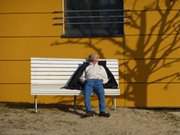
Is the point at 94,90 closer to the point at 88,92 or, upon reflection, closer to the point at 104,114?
the point at 88,92

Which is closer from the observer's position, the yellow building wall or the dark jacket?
the dark jacket

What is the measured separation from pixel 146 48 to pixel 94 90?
6.29ft

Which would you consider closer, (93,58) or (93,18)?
(93,58)

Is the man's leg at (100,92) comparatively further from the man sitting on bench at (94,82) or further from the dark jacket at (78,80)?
the dark jacket at (78,80)

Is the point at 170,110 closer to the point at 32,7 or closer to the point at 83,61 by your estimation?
the point at 83,61

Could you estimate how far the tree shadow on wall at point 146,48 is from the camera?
1473cm

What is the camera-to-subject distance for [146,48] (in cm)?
1479

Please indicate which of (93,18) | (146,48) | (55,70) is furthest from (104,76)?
(93,18)

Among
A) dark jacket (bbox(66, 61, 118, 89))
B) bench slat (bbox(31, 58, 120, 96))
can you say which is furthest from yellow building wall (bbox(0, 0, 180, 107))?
dark jacket (bbox(66, 61, 118, 89))

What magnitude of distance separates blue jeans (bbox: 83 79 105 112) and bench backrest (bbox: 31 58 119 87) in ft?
2.78

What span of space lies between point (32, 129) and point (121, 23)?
153 inches

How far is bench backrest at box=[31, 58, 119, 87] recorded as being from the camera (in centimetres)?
1412

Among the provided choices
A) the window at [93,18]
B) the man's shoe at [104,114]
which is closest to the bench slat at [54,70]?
the window at [93,18]

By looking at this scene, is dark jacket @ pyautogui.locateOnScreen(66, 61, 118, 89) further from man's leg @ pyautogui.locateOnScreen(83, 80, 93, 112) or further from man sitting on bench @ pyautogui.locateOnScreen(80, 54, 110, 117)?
man's leg @ pyautogui.locateOnScreen(83, 80, 93, 112)
